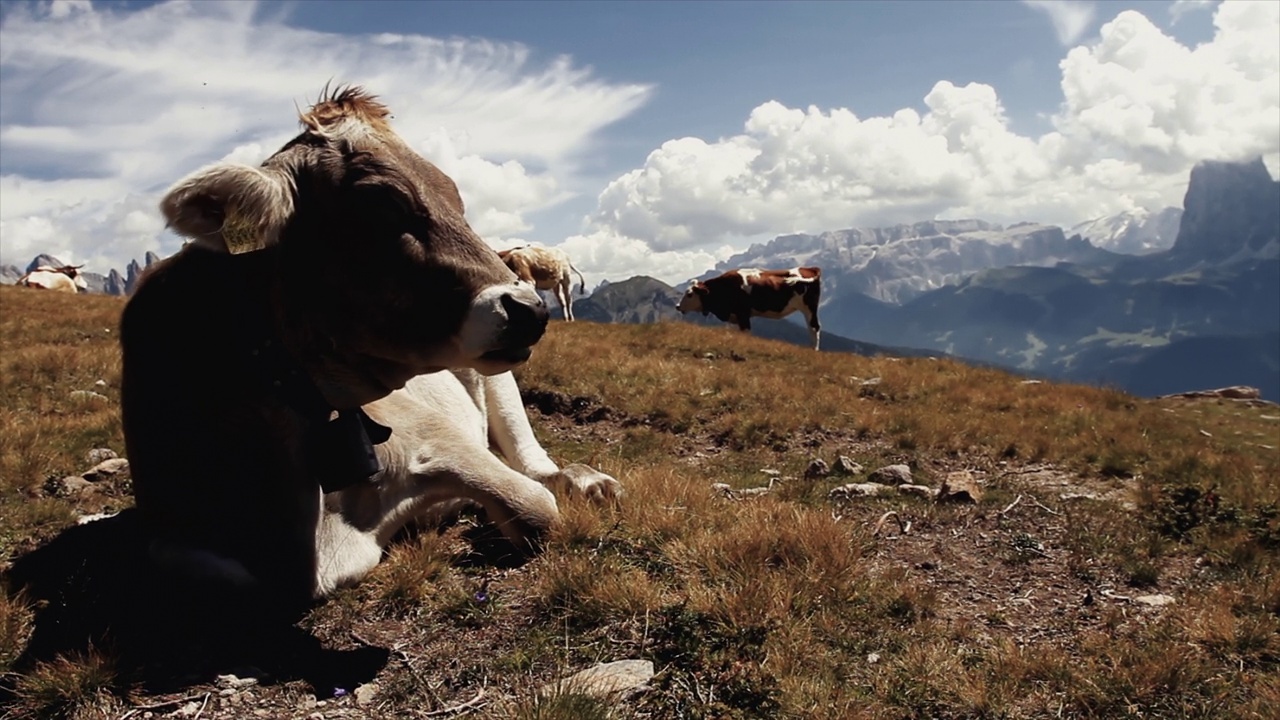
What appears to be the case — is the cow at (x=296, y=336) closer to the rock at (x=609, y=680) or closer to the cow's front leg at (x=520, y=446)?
the rock at (x=609, y=680)

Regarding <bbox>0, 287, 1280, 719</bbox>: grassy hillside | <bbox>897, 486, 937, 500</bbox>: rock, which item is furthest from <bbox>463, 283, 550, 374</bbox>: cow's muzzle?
<bbox>897, 486, 937, 500</bbox>: rock

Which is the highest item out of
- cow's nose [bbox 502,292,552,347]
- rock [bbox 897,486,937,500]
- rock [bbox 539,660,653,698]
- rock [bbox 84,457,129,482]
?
cow's nose [bbox 502,292,552,347]

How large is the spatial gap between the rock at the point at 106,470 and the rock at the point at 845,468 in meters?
7.00

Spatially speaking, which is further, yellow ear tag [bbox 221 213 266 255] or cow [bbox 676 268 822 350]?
cow [bbox 676 268 822 350]

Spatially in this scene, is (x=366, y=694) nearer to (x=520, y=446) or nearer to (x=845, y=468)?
(x=520, y=446)

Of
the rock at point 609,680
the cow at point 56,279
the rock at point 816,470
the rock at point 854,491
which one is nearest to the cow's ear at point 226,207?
the rock at point 609,680

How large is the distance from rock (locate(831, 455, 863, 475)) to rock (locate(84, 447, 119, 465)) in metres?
7.51

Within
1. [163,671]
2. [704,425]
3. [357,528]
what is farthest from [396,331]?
[704,425]

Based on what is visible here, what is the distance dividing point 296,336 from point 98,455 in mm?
5599

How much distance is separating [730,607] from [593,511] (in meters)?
1.53

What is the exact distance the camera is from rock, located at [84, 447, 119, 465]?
8.25 m

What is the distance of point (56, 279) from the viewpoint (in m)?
37.0

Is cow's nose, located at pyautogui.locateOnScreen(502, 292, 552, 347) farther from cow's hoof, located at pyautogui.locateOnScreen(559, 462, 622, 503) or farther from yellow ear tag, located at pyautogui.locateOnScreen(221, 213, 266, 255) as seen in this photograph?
cow's hoof, located at pyautogui.locateOnScreen(559, 462, 622, 503)

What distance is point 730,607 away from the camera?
423 cm
